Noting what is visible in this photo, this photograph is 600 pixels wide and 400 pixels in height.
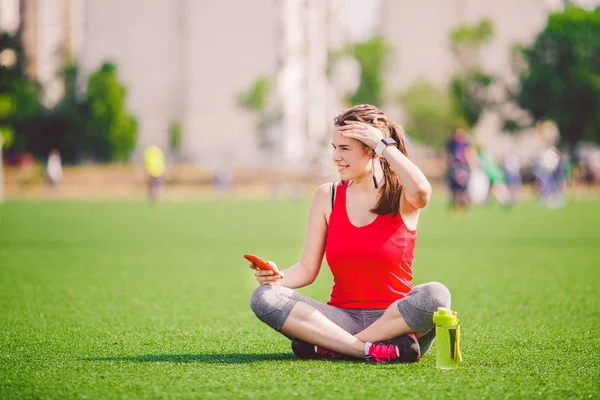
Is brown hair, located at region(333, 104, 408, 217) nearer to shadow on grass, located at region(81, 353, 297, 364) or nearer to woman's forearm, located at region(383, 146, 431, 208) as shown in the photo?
woman's forearm, located at region(383, 146, 431, 208)

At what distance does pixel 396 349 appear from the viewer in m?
4.64

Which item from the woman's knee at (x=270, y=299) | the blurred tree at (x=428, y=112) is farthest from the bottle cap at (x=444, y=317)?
the blurred tree at (x=428, y=112)

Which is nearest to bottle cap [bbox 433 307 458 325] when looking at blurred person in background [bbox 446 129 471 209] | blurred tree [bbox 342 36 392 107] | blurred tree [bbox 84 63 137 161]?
blurred person in background [bbox 446 129 471 209]

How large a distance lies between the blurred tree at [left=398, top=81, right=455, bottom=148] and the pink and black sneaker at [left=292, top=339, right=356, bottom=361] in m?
61.8

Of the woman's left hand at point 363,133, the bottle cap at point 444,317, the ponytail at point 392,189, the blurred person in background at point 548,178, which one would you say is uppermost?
the woman's left hand at point 363,133

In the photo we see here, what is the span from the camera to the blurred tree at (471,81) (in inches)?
2151

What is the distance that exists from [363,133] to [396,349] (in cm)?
125

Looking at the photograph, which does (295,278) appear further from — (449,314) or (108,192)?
(108,192)

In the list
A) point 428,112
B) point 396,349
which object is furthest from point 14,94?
point 396,349

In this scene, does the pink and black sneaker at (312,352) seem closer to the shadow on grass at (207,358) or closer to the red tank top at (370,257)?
the shadow on grass at (207,358)

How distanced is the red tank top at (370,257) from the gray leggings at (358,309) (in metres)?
0.09

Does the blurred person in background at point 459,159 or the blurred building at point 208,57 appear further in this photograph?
the blurred building at point 208,57

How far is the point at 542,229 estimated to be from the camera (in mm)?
17906

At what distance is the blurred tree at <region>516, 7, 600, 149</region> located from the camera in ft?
161
